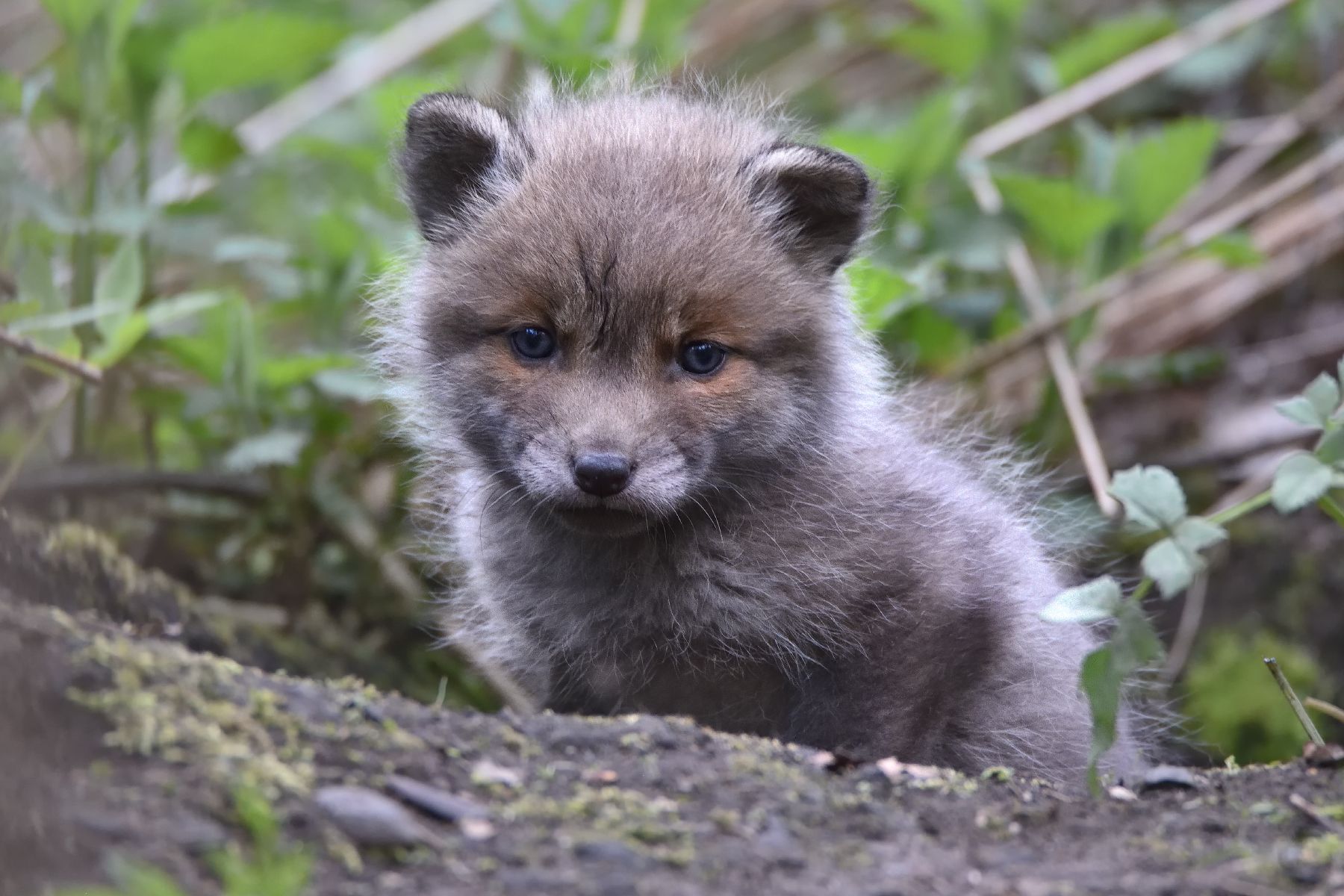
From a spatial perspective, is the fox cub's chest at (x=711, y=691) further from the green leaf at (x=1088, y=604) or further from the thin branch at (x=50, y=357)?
the thin branch at (x=50, y=357)

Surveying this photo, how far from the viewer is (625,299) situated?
14.2 ft

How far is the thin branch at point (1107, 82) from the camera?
7.68 meters

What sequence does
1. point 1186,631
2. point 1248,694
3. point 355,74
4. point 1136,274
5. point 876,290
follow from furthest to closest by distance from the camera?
point 355,74
point 1136,274
point 1248,694
point 1186,631
point 876,290

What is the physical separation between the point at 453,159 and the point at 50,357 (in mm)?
1559

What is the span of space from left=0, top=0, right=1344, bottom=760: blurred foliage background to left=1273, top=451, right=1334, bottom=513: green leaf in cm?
238

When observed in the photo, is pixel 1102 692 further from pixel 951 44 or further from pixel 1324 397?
pixel 951 44

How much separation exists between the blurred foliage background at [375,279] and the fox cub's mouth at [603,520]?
5.26ft

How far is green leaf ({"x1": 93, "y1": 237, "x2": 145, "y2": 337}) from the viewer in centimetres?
527

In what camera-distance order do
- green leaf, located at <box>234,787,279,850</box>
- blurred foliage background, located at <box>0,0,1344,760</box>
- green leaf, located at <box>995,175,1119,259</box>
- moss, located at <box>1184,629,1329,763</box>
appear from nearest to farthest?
green leaf, located at <box>234,787,279,850</box> → blurred foliage background, located at <box>0,0,1344,760</box> → green leaf, located at <box>995,175,1119,259</box> → moss, located at <box>1184,629,1329,763</box>

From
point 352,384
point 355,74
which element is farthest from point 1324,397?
point 355,74

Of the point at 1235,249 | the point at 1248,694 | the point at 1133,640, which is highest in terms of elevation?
the point at 1235,249

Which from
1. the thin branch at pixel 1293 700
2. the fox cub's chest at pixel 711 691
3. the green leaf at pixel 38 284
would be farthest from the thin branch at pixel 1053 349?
the green leaf at pixel 38 284

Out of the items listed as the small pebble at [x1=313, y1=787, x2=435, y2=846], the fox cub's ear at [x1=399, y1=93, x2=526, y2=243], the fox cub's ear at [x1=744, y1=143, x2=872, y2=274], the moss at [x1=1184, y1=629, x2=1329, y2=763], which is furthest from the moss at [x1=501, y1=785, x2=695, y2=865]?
the moss at [x1=1184, y1=629, x2=1329, y2=763]

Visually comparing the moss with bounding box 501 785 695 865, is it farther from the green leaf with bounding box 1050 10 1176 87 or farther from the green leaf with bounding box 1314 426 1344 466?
the green leaf with bounding box 1050 10 1176 87
